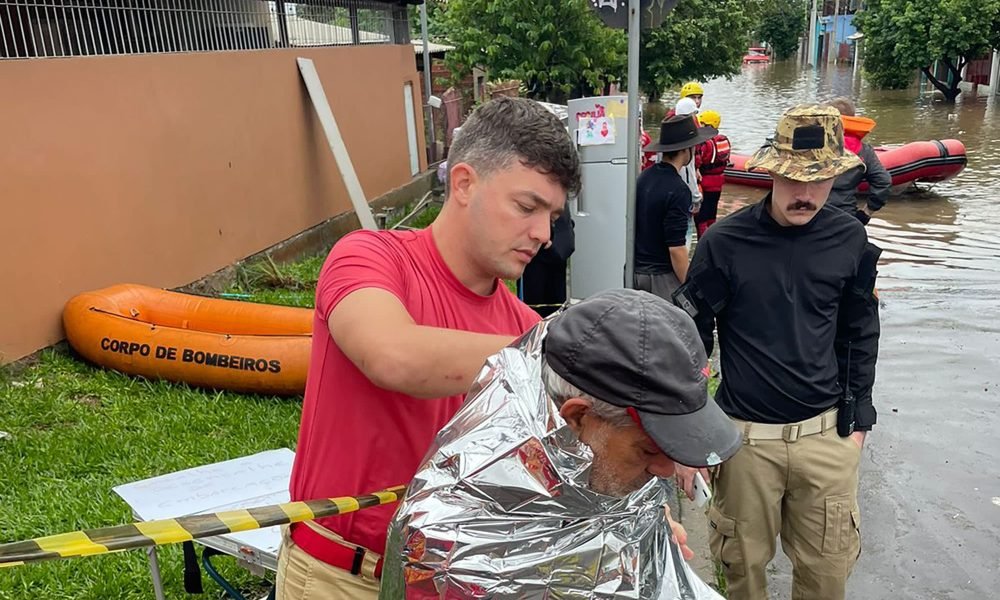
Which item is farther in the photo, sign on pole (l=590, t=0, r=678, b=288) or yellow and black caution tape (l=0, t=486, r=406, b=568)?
sign on pole (l=590, t=0, r=678, b=288)

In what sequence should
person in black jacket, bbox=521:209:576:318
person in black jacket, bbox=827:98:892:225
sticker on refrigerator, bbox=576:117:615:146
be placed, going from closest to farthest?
1. person in black jacket, bbox=827:98:892:225
2. person in black jacket, bbox=521:209:576:318
3. sticker on refrigerator, bbox=576:117:615:146

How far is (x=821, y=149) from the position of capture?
2.89m

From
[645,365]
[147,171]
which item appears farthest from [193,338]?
[645,365]

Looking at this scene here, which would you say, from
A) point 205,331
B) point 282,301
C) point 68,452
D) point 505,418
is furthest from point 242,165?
point 505,418

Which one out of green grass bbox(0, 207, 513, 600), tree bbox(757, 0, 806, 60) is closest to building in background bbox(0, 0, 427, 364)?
green grass bbox(0, 207, 513, 600)

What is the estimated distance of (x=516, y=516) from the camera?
122cm

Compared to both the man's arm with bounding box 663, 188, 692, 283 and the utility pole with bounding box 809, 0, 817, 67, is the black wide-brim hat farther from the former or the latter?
the utility pole with bounding box 809, 0, 817, 67

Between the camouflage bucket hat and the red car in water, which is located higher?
the camouflage bucket hat

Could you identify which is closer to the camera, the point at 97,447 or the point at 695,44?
the point at 97,447

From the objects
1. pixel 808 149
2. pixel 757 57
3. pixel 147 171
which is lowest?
pixel 757 57

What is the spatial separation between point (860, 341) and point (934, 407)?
3310 mm

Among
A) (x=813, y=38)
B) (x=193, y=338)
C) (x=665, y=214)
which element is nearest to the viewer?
(x=665, y=214)

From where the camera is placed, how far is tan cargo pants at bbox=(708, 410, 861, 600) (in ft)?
9.59

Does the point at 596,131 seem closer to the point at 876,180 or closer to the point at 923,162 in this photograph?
the point at 876,180
